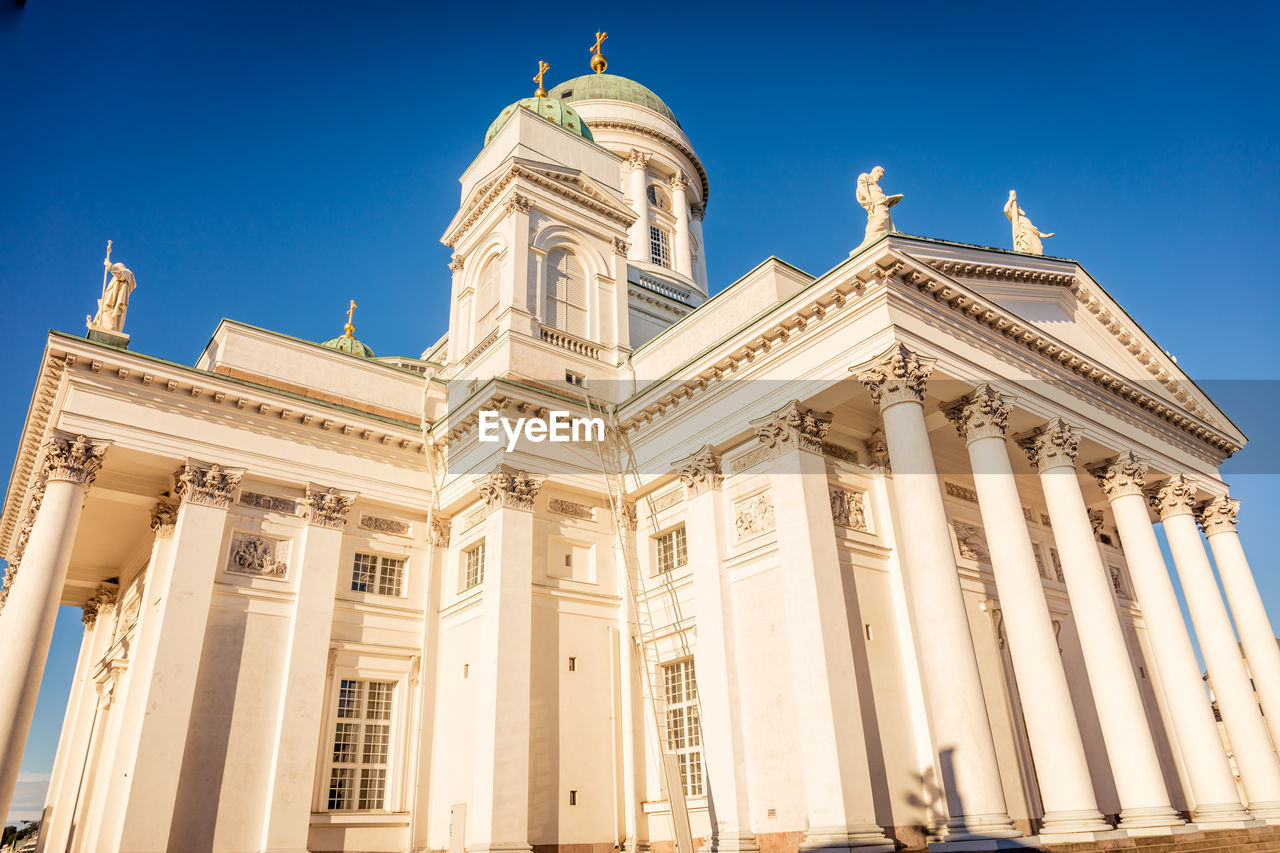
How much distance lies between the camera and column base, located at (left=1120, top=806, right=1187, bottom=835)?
13.9 meters

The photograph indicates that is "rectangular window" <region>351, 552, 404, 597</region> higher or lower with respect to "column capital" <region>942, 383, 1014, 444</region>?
lower

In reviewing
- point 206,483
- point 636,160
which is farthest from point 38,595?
point 636,160

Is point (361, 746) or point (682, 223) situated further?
point (682, 223)

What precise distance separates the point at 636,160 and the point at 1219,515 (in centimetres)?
2380

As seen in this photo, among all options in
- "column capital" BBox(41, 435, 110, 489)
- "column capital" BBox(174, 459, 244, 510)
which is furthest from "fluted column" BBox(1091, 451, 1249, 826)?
"column capital" BBox(41, 435, 110, 489)

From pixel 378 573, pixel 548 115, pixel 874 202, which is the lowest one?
pixel 378 573

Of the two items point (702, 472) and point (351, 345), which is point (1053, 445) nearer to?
point (702, 472)

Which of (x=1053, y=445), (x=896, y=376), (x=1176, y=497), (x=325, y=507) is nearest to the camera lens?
(x=896, y=376)

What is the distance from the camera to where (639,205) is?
3375 centimetres

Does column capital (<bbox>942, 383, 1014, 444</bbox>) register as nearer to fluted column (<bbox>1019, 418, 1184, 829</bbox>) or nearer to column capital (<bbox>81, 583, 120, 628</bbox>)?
fluted column (<bbox>1019, 418, 1184, 829</bbox>)

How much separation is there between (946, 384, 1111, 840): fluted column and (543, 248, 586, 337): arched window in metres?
10.6

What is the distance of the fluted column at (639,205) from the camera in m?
33.0

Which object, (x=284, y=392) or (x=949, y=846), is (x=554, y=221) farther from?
(x=949, y=846)

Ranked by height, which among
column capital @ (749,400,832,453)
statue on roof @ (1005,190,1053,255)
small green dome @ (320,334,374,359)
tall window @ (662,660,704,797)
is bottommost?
tall window @ (662,660,704,797)
